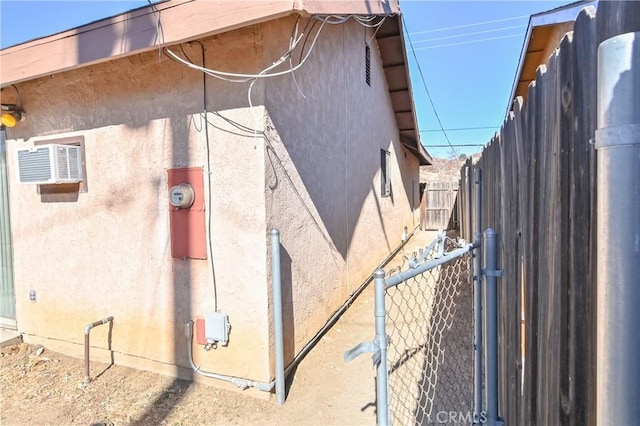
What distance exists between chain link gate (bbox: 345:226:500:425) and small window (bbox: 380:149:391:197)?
3.65 metres

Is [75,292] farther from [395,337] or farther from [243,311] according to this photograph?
[395,337]

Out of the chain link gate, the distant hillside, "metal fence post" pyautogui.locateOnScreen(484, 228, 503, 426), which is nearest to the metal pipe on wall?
the chain link gate

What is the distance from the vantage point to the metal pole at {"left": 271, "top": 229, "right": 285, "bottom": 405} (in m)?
3.39

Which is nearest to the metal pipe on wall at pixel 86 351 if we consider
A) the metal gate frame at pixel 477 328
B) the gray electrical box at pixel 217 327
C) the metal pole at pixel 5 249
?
the gray electrical box at pixel 217 327

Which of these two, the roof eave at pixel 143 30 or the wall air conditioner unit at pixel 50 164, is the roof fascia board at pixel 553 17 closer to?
the roof eave at pixel 143 30

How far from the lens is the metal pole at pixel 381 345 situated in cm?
146

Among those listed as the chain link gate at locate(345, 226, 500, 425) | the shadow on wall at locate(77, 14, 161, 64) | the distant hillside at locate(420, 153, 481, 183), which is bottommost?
the chain link gate at locate(345, 226, 500, 425)

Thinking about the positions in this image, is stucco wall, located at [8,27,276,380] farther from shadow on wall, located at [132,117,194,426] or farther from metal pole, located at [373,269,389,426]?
metal pole, located at [373,269,389,426]

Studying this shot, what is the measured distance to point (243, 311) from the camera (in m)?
3.50

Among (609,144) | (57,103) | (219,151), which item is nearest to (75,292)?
(57,103)

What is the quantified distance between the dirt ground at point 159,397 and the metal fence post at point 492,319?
142 cm

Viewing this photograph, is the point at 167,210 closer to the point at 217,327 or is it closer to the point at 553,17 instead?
the point at 217,327

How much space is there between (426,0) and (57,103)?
6355mm

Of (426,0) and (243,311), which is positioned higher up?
(426,0)
